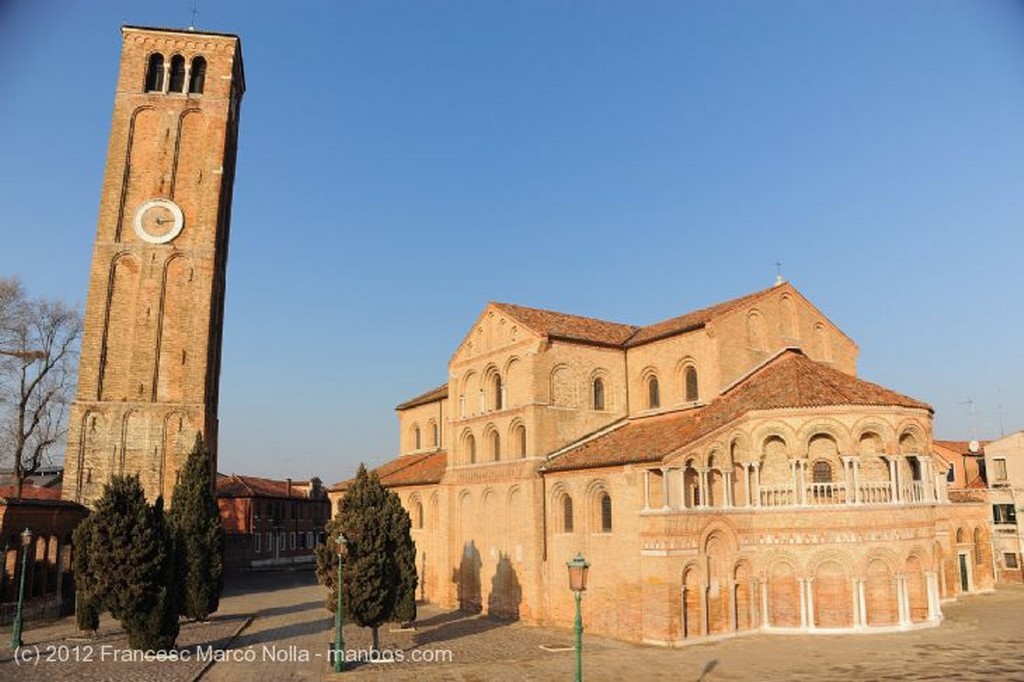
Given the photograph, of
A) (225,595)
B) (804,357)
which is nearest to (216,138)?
(225,595)

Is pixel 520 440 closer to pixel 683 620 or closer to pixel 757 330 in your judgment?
pixel 683 620

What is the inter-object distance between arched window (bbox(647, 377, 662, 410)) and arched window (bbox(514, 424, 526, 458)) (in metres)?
5.89

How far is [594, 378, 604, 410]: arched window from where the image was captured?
3447 cm

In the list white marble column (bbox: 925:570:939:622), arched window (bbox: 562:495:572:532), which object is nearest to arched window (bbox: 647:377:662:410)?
arched window (bbox: 562:495:572:532)

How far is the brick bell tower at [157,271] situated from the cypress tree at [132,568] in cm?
1707

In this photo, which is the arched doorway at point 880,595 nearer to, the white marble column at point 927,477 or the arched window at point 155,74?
the white marble column at point 927,477

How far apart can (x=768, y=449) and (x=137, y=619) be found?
21.5 metres

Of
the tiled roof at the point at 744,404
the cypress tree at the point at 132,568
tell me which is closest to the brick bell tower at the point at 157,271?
the cypress tree at the point at 132,568

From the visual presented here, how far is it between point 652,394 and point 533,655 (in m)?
13.9

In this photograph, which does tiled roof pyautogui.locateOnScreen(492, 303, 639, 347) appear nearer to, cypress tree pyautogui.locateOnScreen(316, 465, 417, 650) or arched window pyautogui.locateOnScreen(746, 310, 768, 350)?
arched window pyautogui.locateOnScreen(746, 310, 768, 350)

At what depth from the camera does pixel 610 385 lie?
114 feet

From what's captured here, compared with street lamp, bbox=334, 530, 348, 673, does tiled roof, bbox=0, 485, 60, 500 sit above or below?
above

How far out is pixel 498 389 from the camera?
35469 millimetres

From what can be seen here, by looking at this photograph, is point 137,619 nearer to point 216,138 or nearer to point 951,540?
point 216,138
